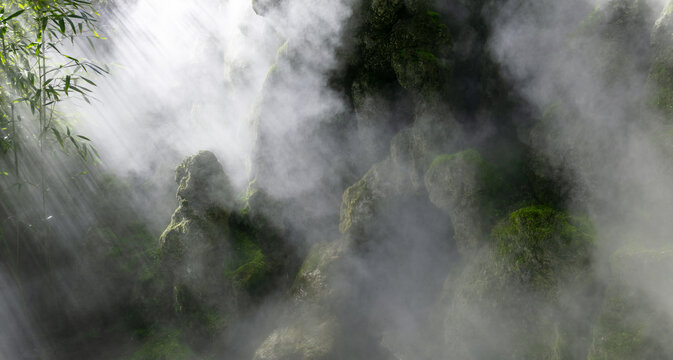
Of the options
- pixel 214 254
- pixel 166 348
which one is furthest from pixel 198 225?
pixel 166 348

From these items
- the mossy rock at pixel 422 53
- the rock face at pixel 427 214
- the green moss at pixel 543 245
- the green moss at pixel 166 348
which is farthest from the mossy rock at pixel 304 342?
the mossy rock at pixel 422 53

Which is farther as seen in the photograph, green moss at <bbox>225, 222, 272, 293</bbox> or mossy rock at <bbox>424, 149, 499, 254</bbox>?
green moss at <bbox>225, 222, 272, 293</bbox>

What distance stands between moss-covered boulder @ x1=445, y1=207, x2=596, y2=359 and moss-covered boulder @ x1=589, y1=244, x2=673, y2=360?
0.39 meters

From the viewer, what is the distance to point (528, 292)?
523 cm

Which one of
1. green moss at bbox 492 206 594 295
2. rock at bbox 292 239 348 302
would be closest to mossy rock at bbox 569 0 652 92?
green moss at bbox 492 206 594 295

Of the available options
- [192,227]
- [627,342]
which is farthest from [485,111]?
[192,227]

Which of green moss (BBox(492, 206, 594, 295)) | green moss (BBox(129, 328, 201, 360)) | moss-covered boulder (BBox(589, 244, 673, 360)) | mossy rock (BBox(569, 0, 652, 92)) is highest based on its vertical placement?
green moss (BBox(129, 328, 201, 360))

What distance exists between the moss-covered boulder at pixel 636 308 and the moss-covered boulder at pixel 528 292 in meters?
0.39

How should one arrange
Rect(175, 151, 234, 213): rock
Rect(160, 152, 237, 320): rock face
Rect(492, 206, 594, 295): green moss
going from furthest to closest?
Rect(175, 151, 234, 213): rock < Rect(160, 152, 237, 320): rock face < Rect(492, 206, 594, 295): green moss

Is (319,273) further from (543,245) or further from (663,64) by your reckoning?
(663,64)

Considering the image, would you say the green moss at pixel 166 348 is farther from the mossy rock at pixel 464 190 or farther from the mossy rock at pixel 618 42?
the mossy rock at pixel 618 42

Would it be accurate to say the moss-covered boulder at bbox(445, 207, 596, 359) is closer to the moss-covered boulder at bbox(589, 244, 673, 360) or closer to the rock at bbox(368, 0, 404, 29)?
the moss-covered boulder at bbox(589, 244, 673, 360)

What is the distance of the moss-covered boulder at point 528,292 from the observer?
4.75 metres

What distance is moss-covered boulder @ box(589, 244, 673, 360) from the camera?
3.75 meters
